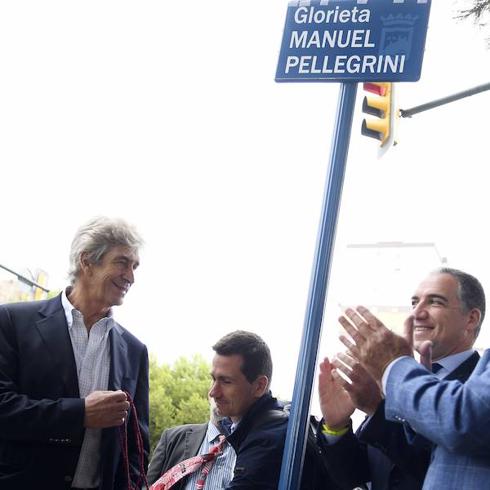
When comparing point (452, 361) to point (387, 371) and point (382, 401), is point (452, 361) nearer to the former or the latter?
point (382, 401)

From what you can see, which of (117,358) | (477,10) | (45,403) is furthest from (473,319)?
(477,10)

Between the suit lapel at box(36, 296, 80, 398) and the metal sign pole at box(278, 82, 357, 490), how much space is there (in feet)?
3.47

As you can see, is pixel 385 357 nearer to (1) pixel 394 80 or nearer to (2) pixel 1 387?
(1) pixel 394 80

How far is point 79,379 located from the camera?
3.27 meters

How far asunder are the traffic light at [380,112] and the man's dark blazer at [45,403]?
455 centimetres

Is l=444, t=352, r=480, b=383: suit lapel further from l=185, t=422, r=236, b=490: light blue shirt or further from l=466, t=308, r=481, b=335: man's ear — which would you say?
l=185, t=422, r=236, b=490: light blue shirt

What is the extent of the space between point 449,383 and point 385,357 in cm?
24

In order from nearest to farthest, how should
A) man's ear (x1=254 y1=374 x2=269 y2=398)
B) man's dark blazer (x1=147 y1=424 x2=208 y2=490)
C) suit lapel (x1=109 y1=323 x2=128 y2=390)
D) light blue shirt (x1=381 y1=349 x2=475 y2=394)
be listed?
light blue shirt (x1=381 y1=349 x2=475 y2=394) → suit lapel (x1=109 y1=323 x2=128 y2=390) → man's ear (x1=254 y1=374 x2=269 y2=398) → man's dark blazer (x1=147 y1=424 x2=208 y2=490)

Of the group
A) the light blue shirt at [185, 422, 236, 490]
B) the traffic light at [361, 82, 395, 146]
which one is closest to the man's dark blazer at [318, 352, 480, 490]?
the light blue shirt at [185, 422, 236, 490]

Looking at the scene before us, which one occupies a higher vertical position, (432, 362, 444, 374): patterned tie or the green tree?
(432, 362, 444, 374): patterned tie

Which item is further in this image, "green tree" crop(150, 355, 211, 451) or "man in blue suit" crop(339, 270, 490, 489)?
"green tree" crop(150, 355, 211, 451)

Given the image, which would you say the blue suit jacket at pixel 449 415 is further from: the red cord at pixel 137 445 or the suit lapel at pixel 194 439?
the suit lapel at pixel 194 439

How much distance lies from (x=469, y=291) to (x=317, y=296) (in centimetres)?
89

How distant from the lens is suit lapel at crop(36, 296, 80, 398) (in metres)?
3.20
